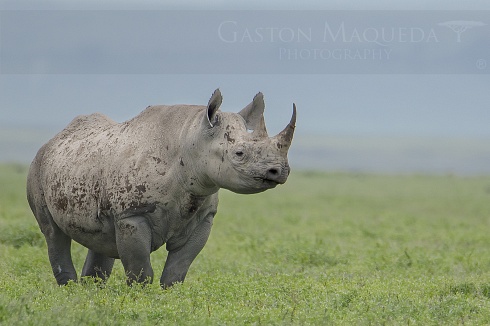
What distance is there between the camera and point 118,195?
10875 millimetres

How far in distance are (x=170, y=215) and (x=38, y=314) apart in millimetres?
2140

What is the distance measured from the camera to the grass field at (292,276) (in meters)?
9.54

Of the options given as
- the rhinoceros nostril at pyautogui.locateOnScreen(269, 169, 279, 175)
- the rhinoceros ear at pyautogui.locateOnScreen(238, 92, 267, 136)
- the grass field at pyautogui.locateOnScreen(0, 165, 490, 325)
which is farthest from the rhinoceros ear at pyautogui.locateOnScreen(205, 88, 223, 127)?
the grass field at pyautogui.locateOnScreen(0, 165, 490, 325)

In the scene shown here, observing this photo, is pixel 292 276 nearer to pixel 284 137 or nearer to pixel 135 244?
pixel 135 244

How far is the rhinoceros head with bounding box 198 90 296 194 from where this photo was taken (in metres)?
9.91

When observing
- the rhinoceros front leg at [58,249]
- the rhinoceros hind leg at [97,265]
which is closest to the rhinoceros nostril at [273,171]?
the rhinoceros hind leg at [97,265]

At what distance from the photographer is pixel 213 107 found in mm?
10469

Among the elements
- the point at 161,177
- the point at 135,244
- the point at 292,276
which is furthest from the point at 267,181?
the point at 292,276

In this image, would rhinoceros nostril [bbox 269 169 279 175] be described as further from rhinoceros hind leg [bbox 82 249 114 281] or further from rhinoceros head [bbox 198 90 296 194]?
rhinoceros hind leg [bbox 82 249 114 281]

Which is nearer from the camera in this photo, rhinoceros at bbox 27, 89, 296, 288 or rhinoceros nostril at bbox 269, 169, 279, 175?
rhinoceros nostril at bbox 269, 169, 279, 175

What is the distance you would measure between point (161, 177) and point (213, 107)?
3.05 ft

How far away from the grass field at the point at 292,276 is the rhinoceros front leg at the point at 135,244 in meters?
0.31

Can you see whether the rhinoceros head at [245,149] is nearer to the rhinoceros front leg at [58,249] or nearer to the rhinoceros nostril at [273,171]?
the rhinoceros nostril at [273,171]

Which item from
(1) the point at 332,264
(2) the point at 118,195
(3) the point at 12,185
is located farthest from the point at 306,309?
(3) the point at 12,185
